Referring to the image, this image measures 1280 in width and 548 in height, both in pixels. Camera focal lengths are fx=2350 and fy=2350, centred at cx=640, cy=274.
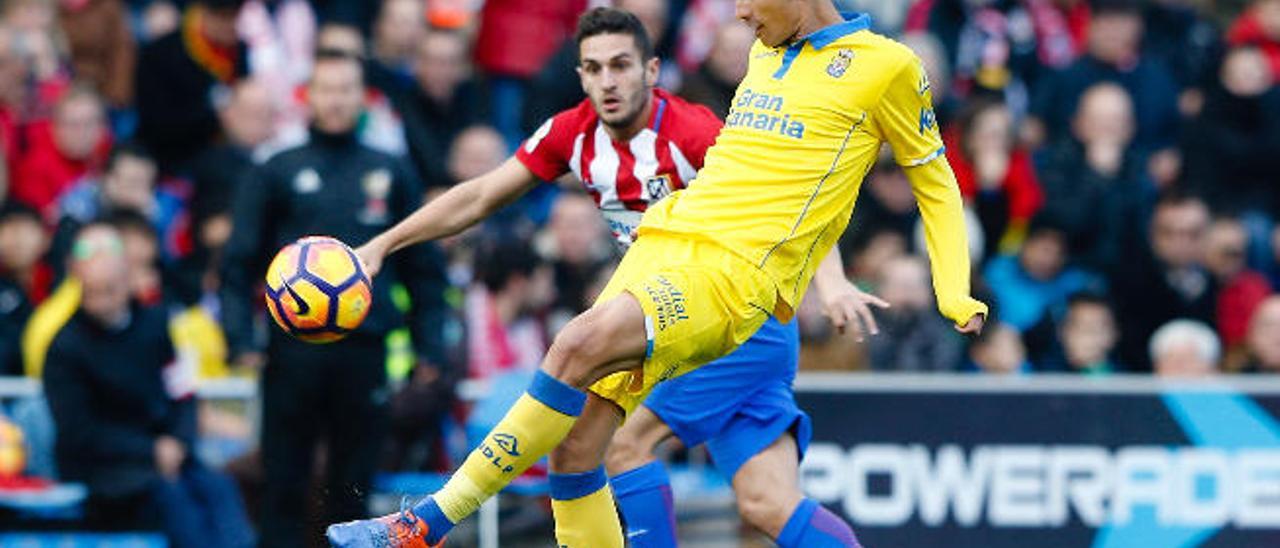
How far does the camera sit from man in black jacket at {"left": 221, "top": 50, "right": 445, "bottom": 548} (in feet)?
37.7

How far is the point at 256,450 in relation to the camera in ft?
40.9

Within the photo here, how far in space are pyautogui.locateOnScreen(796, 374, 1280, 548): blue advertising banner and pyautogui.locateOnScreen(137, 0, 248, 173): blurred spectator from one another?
4.73 meters

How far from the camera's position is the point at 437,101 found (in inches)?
580

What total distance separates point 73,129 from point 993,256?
5.64 m

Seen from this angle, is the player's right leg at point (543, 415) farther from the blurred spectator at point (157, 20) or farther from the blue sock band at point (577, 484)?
the blurred spectator at point (157, 20)

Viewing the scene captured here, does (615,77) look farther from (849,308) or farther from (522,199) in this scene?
(522,199)

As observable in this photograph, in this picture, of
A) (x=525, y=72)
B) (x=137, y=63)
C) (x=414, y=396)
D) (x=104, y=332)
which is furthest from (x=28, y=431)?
(x=525, y=72)

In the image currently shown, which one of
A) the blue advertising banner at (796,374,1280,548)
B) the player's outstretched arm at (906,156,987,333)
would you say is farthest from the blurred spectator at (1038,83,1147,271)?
the player's outstretched arm at (906,156,987,333)

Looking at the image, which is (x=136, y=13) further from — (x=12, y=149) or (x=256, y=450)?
(x=256, y=450)

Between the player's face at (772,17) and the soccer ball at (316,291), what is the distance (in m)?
1.73

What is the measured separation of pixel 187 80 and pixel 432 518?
719 centimetres

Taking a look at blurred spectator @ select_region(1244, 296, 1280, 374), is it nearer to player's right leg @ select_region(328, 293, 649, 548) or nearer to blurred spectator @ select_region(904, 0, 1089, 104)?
blurred spectator @ select_region(904, 0, 1089, 104)

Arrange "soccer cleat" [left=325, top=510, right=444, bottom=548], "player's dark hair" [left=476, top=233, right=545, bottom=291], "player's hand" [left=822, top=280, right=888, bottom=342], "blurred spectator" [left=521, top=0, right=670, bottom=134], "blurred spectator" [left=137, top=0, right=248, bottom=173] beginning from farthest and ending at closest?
"blurred spectator" [left=137, top=0, right=248, bottom=173] → "blurred spectator" [left=521, top=0, right=670, bottom=134] → "player's dark hair" [left=476, top=233, right=545, bottom=291] → "player's hand" [left=822, top=280, right=888, bottom=342] → "soccer cleat" [left=325, top=510, right=444, bottom=548]

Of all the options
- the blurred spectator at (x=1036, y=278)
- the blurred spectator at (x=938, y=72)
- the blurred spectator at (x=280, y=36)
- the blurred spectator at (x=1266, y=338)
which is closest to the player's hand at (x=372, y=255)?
the blurred spectator at (x=1036, y=278)
